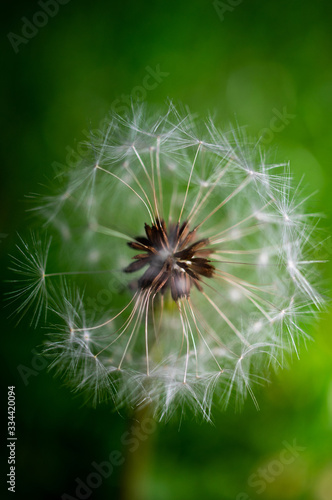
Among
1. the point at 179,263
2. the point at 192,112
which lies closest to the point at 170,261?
the point at 179,263

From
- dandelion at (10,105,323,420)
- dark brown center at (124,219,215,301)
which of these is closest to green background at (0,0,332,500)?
dandelion at (10,105,323,420)

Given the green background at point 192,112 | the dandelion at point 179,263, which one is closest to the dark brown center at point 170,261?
the dandelion at point 179,263

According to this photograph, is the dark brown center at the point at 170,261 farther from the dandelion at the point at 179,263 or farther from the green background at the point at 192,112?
the green background at the point at 192,112

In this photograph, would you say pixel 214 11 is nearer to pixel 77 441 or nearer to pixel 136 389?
pixel 136 389

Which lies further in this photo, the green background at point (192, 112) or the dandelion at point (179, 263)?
the green background at point (192, 112)

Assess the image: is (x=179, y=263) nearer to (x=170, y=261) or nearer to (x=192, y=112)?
(x=170, y=261)

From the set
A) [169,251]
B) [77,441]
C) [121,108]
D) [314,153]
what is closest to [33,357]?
[77,441]
